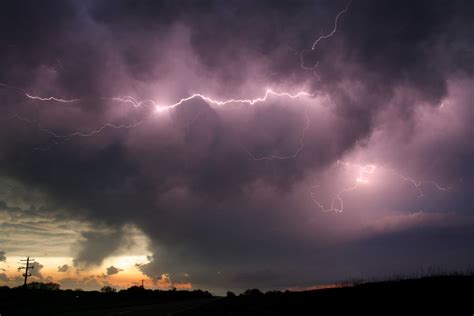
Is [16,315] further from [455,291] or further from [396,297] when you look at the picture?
[455,291]

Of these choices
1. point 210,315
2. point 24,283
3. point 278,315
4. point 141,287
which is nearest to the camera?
point 278,315

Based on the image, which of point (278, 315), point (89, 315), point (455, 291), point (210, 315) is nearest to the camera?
point (455, 291)

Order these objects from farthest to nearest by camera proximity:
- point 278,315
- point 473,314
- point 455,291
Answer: point 278,315
point 455,291
point 473,314

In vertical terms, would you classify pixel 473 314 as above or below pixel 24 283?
below

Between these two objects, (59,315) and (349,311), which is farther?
(59,315)

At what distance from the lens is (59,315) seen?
21.3 m

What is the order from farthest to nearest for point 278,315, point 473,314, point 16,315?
point 16,315 → point 278,315 → point 473,314

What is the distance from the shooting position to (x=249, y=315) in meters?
17.5

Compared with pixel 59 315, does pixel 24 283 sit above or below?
above

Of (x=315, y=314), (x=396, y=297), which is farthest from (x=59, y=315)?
(x=396, y=297)

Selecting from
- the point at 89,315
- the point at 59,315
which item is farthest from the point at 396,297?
the point at 59,315

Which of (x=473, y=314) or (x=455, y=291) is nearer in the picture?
(x=473, y=314)

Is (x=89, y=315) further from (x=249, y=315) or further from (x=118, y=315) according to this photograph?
(x=249, y=315)

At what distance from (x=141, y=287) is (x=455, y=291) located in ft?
273
